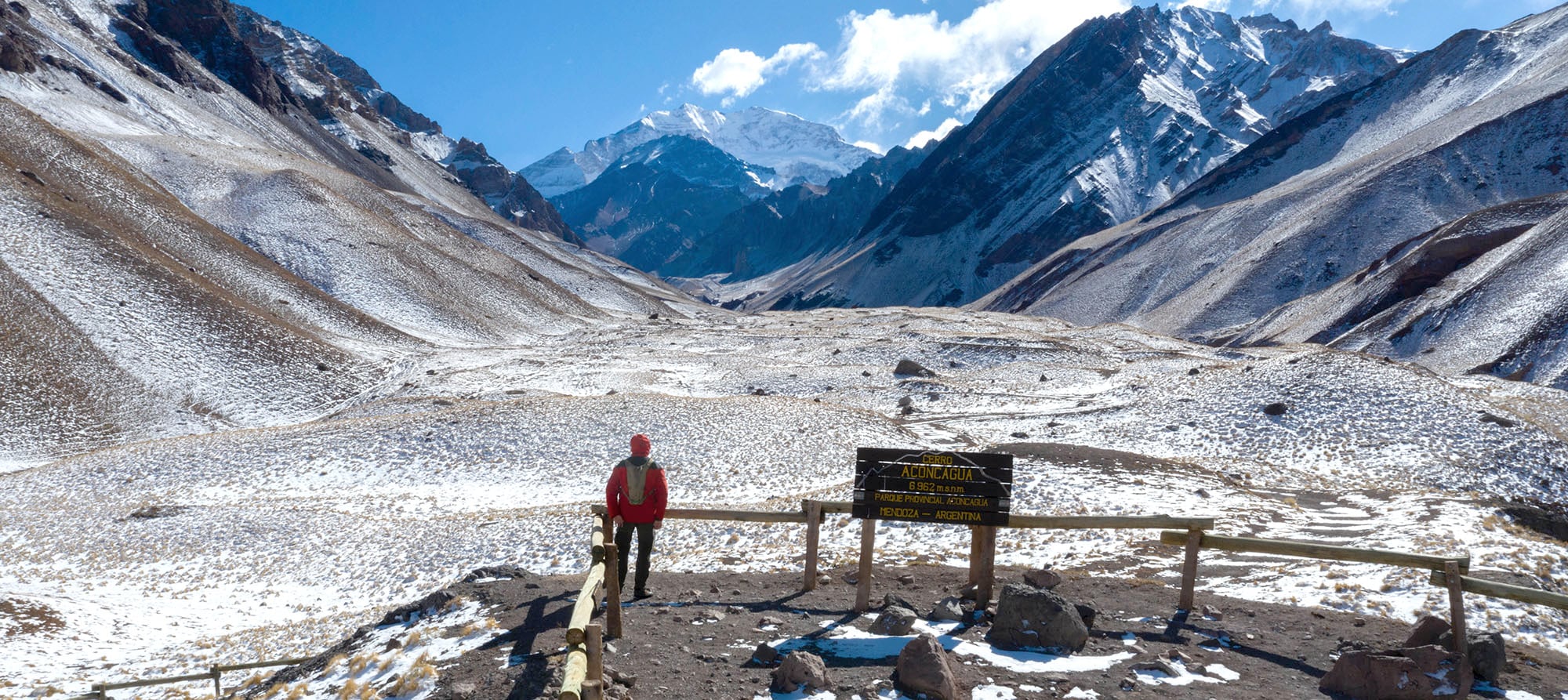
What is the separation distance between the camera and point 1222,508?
20.1m

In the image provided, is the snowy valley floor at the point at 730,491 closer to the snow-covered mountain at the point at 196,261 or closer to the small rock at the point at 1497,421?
the small rock at the point at 1497,421

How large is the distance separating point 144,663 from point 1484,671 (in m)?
20.4

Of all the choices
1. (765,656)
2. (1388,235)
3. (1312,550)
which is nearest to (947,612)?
(765,656)

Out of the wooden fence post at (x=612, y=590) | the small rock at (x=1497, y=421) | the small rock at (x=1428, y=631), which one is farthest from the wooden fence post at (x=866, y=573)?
the small rock at (x=1497, y=421)

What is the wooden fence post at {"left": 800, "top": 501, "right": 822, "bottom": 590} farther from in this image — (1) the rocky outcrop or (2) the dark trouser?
(1) the rocky outcrop

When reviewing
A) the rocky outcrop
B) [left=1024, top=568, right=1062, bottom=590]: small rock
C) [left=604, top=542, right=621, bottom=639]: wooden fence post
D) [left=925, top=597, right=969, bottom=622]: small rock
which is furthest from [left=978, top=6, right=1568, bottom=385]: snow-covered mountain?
the rocky outcrop

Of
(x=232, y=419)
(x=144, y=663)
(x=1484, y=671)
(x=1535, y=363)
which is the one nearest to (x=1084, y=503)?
(x=1484, y=671)

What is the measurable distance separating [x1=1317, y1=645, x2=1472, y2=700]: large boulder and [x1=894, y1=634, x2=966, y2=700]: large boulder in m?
3.98

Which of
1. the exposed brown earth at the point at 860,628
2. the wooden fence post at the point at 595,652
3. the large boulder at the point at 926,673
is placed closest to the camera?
the wooden fence post at the point at 595,652

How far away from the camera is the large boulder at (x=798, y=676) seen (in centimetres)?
827

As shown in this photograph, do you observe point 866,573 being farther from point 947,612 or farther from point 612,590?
point 612,590

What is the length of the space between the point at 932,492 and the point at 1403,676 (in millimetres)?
5275

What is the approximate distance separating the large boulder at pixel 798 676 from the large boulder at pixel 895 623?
183cm

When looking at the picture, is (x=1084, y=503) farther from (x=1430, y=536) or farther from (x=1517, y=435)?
(x=1517, y=435)
